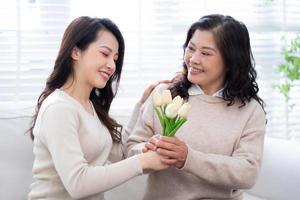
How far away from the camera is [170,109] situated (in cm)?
123

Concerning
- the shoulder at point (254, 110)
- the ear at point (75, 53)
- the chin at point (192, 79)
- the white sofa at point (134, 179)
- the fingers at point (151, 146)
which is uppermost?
the ear at point (75, 53)

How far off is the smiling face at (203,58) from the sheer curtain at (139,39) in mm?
434

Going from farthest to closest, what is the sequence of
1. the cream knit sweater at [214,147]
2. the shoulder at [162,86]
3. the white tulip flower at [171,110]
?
the shoulder at [162,86] < the cream knit sweater at [214,147] < the white tulip flower at [171,110]

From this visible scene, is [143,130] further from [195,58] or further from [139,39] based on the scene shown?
[139,39]

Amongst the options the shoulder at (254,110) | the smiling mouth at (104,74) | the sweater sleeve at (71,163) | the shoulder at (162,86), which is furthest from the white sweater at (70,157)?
the shoulder at (254,110)

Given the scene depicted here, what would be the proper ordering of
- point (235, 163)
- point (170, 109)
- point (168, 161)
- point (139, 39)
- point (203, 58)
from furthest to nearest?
point (139, 39)
point (203, 58)
point (235, 163)
point (168, 161)
point (170, 109)

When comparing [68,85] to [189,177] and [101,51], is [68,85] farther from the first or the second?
[189,177]

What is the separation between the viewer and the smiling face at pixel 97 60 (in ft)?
4.62

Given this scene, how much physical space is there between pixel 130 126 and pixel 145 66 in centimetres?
60

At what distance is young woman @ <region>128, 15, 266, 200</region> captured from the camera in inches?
58.6

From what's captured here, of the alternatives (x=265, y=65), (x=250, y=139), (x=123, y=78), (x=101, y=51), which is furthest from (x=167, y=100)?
(x=265, y=65)

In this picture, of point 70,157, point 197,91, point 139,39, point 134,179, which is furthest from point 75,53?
point 139,39

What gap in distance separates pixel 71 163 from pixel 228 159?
1.72 ft

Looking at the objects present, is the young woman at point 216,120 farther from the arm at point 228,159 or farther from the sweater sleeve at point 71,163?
the sweater sleeve at point 71,163
